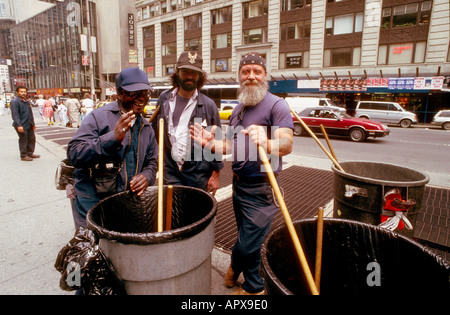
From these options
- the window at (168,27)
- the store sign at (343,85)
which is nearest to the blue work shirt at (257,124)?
the store sign at (343,85)

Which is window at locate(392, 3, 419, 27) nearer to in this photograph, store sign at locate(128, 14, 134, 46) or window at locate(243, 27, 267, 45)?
window at locate(243, 27, 267, 45)

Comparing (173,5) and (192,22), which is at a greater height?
(173,5)

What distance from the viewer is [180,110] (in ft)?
9.09

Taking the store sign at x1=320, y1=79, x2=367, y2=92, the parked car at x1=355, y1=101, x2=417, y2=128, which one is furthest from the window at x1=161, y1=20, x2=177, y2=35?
the parked car at x1=355, y1=101, x2=417, y2=128

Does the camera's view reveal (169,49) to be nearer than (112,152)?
No

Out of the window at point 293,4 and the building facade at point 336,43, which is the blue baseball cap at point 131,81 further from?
the window at point 293,4

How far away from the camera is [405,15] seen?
22.1 m

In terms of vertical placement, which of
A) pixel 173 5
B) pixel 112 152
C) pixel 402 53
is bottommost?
pixel 112 152

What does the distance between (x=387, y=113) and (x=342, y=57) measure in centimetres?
862

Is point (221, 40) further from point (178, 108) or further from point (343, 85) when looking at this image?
point (178, 108)

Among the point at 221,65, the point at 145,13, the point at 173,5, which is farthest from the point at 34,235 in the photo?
the point at 145,13

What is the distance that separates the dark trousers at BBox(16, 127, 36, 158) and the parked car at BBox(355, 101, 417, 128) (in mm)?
19950

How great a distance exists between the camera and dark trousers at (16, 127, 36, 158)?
682cm
